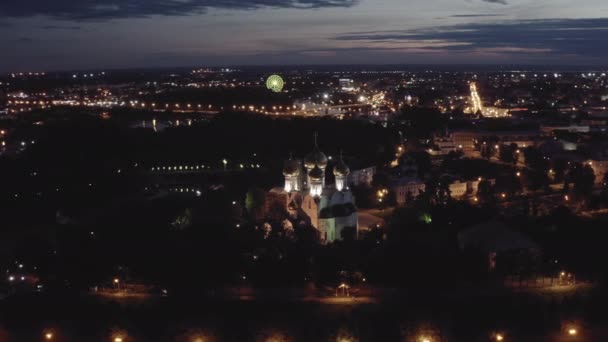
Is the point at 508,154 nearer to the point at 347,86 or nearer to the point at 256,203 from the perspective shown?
the point at 256,203

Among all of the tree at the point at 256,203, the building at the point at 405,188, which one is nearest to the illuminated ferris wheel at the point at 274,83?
the building at the point at 405,188

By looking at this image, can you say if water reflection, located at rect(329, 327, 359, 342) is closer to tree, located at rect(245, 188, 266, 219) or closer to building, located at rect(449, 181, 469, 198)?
tree, located at rect(245, 188, 266, 219)

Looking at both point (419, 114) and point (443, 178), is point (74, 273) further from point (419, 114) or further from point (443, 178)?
point (419, 114)

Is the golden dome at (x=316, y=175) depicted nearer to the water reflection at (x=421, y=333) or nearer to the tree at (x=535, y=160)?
the water reflection at (x=421, y=333)

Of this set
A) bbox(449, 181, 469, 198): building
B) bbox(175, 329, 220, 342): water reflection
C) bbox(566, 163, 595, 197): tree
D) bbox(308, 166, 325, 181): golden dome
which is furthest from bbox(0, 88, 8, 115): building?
bbox(175, 329, 220, 342): water reflection

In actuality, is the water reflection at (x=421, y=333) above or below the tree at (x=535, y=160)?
below
